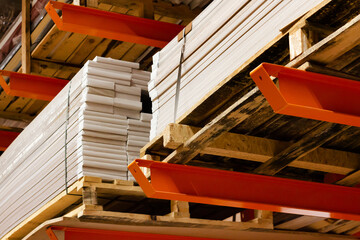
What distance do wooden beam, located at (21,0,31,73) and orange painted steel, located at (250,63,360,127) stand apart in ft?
17.8

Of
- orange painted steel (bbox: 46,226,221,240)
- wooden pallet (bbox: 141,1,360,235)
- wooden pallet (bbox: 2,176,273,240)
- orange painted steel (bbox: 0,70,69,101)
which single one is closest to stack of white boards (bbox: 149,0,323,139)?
wooden pallet (bbox: 141,1,360,235)

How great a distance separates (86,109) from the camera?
6090 mm

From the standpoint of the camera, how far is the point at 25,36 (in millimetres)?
8570

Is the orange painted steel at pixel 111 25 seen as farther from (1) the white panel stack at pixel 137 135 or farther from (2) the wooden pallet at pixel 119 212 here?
(2) the wooden pallet at pixel 119 212

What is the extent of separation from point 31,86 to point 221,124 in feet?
13.5

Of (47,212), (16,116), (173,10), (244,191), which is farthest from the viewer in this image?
(16,116)

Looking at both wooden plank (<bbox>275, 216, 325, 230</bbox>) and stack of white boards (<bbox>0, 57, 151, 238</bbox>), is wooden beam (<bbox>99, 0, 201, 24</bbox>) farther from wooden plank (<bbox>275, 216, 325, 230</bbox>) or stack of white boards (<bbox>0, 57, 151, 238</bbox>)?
wooden plank (<bbox>275, 216, 325, 230</bbox>)

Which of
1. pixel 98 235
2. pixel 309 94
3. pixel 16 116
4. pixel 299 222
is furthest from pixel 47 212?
pixel 16 116

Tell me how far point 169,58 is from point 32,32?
3.71m

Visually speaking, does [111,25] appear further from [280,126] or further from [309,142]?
[309,142]

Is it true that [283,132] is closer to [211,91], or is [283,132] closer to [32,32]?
[211,91]

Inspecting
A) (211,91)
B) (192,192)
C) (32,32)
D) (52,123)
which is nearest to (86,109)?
(52,123)

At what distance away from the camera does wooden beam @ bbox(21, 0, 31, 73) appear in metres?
8.56

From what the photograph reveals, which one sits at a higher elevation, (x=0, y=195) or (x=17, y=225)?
(x=0, y=195)
